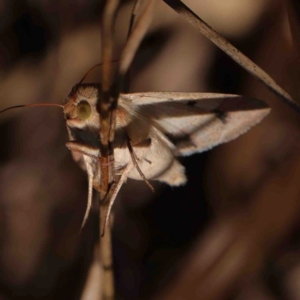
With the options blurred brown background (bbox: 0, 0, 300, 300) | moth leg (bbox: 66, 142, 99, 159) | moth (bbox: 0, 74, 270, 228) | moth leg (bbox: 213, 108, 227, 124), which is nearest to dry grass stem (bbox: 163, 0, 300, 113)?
moth (bbox: 0, 74, 270, 228)

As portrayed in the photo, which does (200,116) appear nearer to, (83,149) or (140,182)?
(83,149)

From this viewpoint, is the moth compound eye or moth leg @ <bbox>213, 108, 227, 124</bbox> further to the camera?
moth leg @ <bbox>213, 108, 227, 124</bbox>

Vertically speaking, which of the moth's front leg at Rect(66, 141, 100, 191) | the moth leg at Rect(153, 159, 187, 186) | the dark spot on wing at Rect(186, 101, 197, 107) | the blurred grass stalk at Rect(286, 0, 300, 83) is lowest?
the moth leg at Rect(153, 159, 187, 186)

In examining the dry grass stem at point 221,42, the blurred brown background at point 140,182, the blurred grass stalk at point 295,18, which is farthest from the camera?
the blurred brown background at point 140,182

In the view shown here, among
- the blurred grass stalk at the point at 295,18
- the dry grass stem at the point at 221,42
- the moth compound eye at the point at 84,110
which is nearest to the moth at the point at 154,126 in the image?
the moth compound eye at the point at 84,110

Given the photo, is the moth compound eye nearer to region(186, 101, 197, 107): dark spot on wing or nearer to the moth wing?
the moth wing

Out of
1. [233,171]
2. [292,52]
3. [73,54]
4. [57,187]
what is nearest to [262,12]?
[292,52]

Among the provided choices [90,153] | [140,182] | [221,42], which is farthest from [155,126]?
[140,182]

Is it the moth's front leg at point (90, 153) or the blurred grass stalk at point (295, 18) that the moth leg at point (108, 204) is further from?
the blurred grass stalk at point (295, 18)
